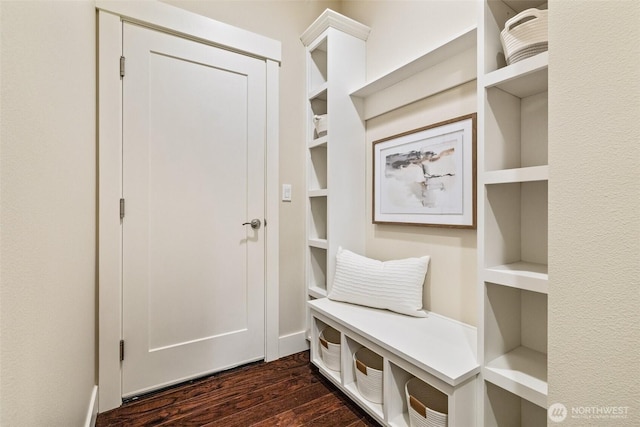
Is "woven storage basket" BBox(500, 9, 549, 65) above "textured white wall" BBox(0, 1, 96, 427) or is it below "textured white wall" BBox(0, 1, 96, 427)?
above

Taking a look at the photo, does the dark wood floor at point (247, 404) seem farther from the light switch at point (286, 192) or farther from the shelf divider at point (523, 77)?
the shelf divider at point (523, 77)

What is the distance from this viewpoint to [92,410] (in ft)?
4.59

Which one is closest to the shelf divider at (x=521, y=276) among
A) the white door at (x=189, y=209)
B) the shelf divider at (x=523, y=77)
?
the shelf divider at (x=523, y=77)

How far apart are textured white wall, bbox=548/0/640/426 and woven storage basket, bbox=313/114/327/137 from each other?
1.42m

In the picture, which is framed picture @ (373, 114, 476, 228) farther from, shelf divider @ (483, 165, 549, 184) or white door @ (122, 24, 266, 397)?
white door @ (122, 24, 266, 397)

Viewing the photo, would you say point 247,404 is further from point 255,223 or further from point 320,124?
point 320,124

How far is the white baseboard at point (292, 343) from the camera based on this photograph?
6.86 ft

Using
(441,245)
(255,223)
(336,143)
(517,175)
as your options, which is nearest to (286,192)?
(255,223)

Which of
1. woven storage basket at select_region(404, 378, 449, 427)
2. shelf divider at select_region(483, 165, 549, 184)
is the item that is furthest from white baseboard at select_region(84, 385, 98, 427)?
shelf divider at select_region(483, 165, 549, 184)

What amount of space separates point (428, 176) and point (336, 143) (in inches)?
25.2

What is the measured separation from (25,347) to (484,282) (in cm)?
130

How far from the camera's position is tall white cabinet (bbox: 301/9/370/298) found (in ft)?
6.43

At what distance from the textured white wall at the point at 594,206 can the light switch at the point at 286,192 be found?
1.61 meters

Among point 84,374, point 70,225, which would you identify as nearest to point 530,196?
point 70,225
